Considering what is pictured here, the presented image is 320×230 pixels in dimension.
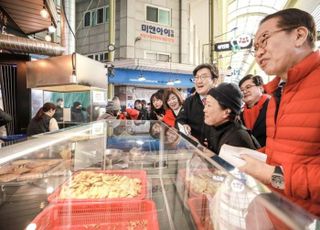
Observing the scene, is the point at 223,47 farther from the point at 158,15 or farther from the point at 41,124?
the point at 41,124

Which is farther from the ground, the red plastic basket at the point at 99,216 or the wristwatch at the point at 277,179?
the wristwatch at the point at 277,179

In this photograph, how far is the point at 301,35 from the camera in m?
1.11

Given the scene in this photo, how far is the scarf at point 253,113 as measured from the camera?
92.5 inches

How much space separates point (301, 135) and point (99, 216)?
3.59ft

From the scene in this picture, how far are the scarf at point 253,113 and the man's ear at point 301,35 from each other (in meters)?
1.27

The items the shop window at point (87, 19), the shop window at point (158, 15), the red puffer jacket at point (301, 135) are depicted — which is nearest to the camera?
the red puffer jacket at point (301, 135)

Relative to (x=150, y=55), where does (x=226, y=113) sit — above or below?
below

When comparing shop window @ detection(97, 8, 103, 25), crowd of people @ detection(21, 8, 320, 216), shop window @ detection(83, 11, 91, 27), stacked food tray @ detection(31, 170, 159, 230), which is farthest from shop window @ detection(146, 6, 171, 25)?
crowd of people @ detection(21, 8, 320, 216)

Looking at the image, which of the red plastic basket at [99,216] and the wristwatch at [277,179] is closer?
the wristwatch at [277,179]

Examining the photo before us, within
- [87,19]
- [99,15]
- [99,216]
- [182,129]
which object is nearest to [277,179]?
[99,216]

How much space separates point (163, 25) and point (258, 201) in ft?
42.6

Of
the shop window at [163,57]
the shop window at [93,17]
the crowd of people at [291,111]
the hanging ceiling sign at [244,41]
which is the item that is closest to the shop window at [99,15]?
the shop window at [93,17]

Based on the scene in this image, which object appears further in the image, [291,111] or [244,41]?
[244,41]

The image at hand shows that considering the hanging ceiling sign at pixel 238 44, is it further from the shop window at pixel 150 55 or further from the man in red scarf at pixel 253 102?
the man in red scarf at pixel 253 102
